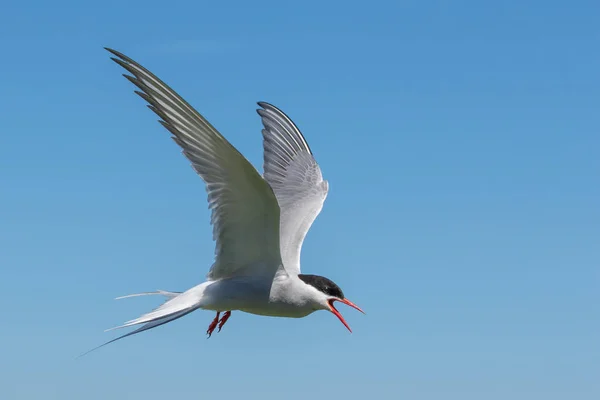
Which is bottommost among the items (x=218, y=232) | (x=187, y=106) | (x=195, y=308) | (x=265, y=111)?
(x=195, y=308)

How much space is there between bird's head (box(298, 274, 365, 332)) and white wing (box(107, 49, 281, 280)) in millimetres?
415

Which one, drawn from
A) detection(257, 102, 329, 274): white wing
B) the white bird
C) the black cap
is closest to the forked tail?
the white bird

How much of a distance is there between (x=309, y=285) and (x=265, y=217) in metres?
1.03

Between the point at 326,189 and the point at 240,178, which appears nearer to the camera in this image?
the point at 240,178

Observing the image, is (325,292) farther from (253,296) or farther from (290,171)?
(290,171)

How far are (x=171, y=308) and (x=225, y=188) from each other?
1.37 meters

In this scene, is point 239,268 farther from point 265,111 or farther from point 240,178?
point 265,111

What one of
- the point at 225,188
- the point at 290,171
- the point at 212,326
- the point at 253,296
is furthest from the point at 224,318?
the point at 290,171

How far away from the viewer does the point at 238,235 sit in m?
9.64

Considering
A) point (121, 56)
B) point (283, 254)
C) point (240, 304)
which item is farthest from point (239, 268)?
point (121, 56)

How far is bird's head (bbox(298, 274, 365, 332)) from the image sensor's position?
9.92 metres

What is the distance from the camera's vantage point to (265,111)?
12.4 meters

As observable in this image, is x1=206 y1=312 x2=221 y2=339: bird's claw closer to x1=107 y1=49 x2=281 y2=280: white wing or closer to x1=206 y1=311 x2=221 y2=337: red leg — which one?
x1=206 y1=311 x2=221 y2=337: red leg

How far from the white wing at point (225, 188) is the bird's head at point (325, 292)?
0.41 metres
